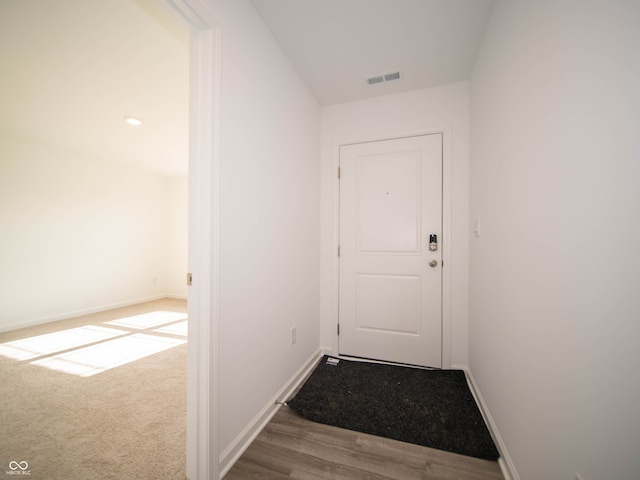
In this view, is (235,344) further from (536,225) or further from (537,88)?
(537,88)

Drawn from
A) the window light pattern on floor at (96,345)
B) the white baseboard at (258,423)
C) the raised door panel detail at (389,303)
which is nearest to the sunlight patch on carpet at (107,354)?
the window light pattern on floor at (96,345)

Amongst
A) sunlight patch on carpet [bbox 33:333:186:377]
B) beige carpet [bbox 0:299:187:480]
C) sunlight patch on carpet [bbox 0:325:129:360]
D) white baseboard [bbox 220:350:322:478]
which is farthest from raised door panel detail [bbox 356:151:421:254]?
sunlight patch on carpet [bbox 0:325:129:360]

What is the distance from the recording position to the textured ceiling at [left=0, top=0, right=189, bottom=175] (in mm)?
1535

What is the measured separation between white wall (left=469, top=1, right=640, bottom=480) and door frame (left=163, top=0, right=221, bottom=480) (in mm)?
1356

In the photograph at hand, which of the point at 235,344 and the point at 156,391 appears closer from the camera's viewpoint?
the point at 235,344

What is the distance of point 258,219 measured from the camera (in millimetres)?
1519

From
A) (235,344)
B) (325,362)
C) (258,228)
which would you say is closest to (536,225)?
(258,228)

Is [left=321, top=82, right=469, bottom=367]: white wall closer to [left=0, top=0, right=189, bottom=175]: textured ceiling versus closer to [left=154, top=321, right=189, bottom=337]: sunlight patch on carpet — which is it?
[left=0, top=0, right=189, bottom=175]: textured ceiling

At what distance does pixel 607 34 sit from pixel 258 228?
1542 millimetres

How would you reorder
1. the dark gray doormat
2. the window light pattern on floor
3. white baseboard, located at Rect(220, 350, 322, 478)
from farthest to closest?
the window light pattern on floor → the dark gray doormat → white baseboard, located at Rect(220, 350, 322, 478)

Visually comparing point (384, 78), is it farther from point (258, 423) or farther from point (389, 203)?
point (258, 423)

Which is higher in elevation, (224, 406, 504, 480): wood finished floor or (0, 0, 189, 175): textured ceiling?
(0, 0, 189, 175): textured ceiling

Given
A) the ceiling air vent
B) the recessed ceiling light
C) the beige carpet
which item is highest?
the recessed ceiling light

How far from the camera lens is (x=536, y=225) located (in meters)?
0.99
